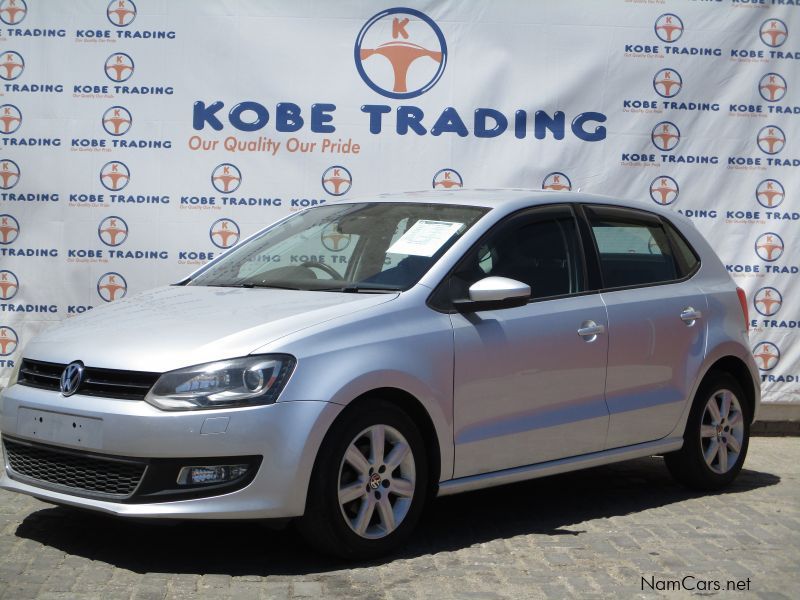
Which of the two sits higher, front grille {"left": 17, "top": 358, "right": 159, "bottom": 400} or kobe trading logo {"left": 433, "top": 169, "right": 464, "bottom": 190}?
kobe trading logo {"left": 433, "top": 169, "right": 464, "bottom": 190}

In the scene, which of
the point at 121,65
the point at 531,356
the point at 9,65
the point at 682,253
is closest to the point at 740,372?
the point at 682,253

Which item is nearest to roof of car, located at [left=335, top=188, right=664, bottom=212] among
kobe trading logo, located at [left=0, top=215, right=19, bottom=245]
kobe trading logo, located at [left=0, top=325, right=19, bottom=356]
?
kobe trading logo, located at [left=0, top=215, right=19, bottom=245]

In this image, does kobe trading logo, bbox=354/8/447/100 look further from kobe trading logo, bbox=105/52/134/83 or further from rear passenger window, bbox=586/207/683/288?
rear passenger window, bbox=586/207/683/288

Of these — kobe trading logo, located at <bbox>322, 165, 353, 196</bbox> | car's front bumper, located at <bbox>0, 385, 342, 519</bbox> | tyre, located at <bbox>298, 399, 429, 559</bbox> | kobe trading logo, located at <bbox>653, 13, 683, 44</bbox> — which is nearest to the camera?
car's front bumper, located at <bbox>0, 385, 342, 519</bbox>

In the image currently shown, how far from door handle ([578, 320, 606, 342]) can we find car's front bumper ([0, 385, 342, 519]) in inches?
64.5

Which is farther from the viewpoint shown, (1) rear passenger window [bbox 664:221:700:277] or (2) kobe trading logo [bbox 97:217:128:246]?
(2) kobe trading logo [bbox 97:217:128:246]

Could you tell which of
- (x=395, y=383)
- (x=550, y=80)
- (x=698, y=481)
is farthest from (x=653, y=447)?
(x=550, y=80)

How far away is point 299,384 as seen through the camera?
4.91 meters

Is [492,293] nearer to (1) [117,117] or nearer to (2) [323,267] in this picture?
(2) [323,267]

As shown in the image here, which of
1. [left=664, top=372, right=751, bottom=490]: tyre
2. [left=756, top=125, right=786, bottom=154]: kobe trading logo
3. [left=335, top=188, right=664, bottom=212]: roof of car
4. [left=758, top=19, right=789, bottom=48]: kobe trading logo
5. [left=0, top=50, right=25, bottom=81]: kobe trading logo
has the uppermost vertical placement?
[left=758, top=19, right=789, bottom=48]: kobe trading logo

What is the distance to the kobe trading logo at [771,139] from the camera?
9.25 meters

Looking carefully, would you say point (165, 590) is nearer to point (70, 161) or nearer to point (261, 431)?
point (261, 431)

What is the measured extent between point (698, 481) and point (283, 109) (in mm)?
4130

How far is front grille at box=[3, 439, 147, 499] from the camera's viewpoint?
4.93 meters
